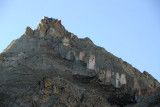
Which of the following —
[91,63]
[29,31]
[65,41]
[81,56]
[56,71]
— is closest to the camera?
[56,71]

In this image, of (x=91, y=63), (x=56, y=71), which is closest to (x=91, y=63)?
(x=91, y=63)

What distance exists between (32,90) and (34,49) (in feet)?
91.3

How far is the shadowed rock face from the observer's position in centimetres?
6875

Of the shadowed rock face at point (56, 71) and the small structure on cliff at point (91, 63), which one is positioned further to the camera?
the small structure on cliff at point (91, 63)

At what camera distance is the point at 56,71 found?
86.7 meters

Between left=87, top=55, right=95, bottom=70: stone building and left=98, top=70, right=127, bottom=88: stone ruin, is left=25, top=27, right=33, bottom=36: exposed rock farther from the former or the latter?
left=98, top=70, right=127, bottom=88: stone ruin

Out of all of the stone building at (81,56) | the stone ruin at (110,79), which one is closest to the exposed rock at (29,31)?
the stone building at (81,56)

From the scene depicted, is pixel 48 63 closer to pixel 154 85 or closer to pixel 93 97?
pixel 93 97

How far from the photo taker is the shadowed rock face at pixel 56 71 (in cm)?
6875

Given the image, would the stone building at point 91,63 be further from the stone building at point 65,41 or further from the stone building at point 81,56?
the stone building at point 65,41

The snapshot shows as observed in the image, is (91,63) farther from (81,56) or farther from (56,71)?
(56,71)

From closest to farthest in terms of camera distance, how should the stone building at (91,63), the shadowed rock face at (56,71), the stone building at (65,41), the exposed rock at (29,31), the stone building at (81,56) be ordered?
the shadowed rock face at (56,71) < the stone building at (91,63) < the stone building at (81,56) < the stone building at (65,41) < the exposed rock at (29,31)

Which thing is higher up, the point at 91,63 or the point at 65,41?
the point at 65,41

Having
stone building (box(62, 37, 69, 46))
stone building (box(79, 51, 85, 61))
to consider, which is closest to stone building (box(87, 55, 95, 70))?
stone building (box(79, 51, 85, 61))
